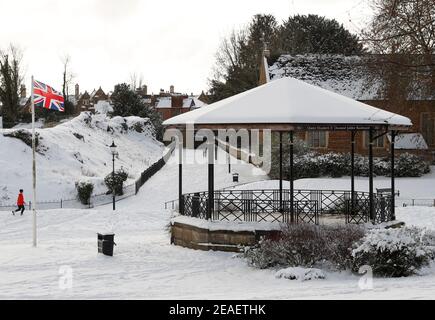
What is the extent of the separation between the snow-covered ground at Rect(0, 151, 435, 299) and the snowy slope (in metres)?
13.0

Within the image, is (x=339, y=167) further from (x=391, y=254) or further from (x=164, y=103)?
(x=164, y=103)

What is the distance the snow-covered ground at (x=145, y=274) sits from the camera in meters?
12.2

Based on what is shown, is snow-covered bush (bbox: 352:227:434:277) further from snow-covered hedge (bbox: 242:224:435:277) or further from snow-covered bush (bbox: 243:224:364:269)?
snow-covered bush (bbox: 243:224:364:269)

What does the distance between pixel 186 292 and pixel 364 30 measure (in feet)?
41.8

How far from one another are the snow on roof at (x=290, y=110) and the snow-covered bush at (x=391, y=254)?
4502 mm

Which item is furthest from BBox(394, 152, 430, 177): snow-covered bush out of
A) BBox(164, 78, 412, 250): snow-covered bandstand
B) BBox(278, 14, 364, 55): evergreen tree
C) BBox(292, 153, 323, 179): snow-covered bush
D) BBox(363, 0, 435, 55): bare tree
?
BBox(278, 14, 364, 55): evergreen tree

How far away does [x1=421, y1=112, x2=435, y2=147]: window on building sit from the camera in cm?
4691

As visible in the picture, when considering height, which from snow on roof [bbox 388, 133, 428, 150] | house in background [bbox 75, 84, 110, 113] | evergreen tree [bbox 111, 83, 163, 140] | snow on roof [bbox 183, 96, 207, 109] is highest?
house in background [bbox 75, 84, 110, 113]

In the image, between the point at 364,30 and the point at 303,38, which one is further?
the point at 303,38

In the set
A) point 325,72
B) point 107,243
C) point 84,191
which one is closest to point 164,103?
point 325,72

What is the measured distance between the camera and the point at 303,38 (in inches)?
2879
